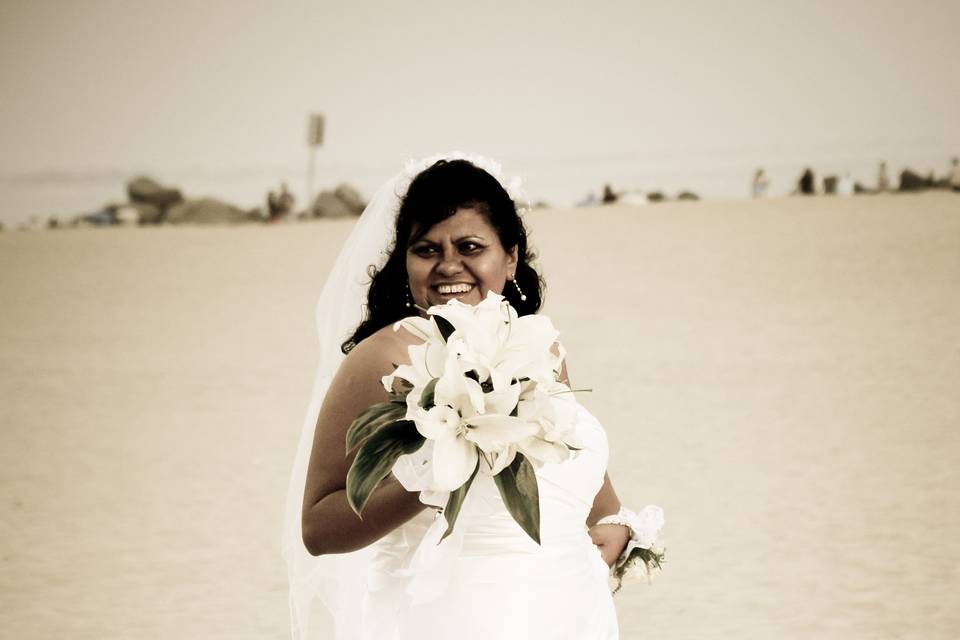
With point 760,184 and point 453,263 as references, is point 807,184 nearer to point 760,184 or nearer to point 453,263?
point 760,184

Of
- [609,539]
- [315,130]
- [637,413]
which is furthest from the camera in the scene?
[315,130]

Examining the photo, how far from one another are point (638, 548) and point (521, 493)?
1164 mm

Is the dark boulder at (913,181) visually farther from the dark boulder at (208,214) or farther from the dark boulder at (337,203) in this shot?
the dark boulder at (208,214)

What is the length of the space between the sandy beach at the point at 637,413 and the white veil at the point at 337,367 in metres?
2.71

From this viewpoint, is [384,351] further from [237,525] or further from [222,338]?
[222,338]

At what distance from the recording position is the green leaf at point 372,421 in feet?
6.34

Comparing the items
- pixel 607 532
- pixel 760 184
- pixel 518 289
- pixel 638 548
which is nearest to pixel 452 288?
pixel 518 289

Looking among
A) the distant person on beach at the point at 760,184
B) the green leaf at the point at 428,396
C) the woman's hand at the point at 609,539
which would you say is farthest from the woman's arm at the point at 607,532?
the distant person on beach at the point at 760,184

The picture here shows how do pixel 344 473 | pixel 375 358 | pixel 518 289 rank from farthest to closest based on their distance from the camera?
pixel 518 289, pixel 375 358, pixel 344 473

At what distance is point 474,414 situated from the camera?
1845 mm

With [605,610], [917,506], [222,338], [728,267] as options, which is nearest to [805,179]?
[728,267]

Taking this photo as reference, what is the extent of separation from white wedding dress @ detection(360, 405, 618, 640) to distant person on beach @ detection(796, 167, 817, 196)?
89.5ft

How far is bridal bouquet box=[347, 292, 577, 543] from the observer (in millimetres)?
1835

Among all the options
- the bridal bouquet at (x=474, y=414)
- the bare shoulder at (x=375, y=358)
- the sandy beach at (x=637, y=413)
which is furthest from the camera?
the sandy beach at (x=637, y=413)
